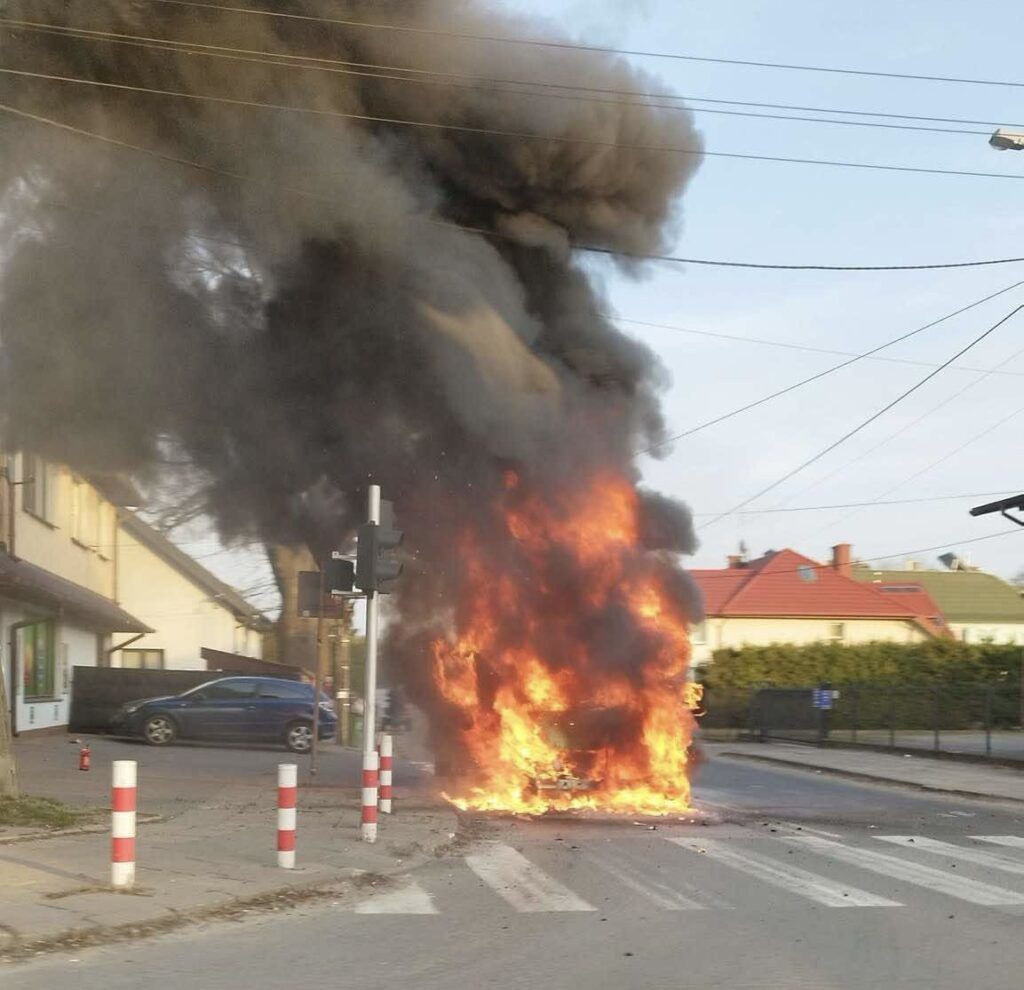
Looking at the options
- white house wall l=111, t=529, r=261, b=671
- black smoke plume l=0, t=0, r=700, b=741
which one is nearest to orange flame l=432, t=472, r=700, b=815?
black smoke plume l=0, t=0, r=700, b=741

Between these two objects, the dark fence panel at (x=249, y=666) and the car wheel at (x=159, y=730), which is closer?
the car wheel at (x=159, y=730)

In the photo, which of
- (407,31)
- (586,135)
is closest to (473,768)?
(586,135)

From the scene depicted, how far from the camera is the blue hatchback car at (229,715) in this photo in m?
25.0

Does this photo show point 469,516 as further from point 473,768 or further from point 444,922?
point 444,922

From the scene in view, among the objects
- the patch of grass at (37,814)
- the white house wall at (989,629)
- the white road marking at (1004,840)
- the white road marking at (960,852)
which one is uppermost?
the white house wall at (989,629)

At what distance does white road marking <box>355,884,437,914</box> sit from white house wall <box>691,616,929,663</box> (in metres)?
46.7

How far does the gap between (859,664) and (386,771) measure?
32095mm

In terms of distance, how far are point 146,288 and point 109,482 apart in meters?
11.1

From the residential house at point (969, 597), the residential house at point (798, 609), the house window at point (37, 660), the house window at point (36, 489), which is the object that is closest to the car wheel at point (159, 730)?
the house window at point (37, 660)

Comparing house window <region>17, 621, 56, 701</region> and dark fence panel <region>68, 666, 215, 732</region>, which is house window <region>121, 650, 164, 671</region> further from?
house window <region>17, 621, 56, 701</region>

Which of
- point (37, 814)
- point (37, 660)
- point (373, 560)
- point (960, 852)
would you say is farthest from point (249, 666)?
point (960, 852)

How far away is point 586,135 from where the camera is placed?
55.3ft

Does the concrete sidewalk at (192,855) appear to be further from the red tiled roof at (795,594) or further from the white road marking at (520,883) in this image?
the red tiled roof at (795,594)

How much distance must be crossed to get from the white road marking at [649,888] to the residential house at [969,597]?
191ft
